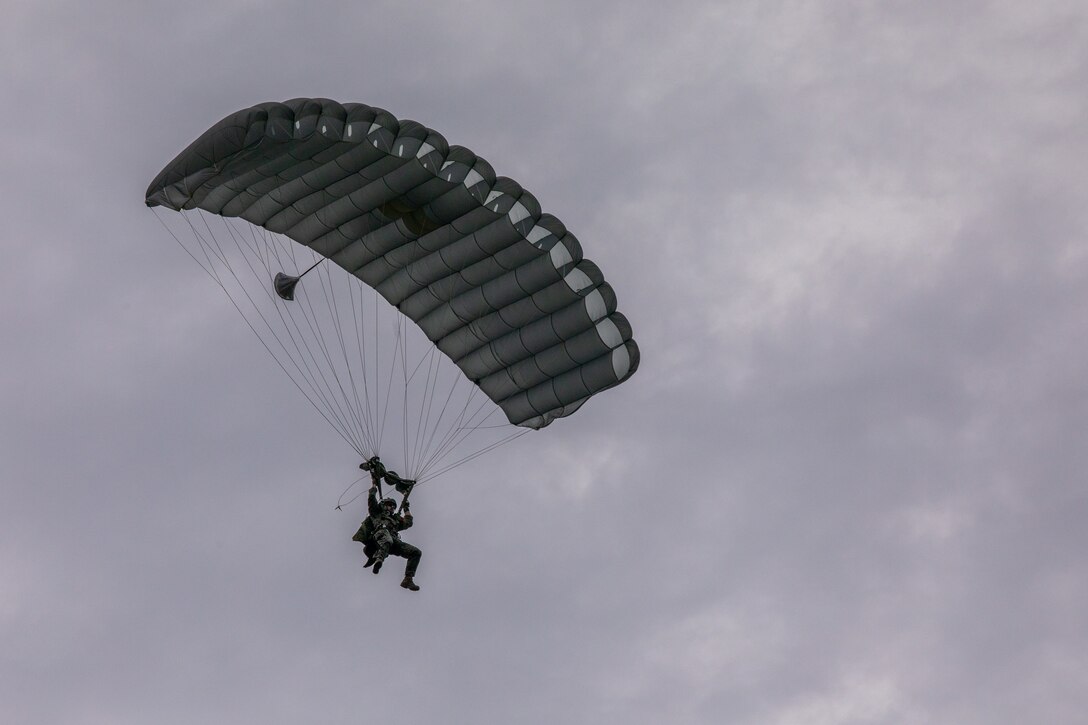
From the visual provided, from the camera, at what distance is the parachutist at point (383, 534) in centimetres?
2623

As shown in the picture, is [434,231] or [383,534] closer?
[383,534]

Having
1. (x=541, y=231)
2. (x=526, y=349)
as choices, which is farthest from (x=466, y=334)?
(x=541, y=231)

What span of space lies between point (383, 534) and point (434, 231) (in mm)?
4852

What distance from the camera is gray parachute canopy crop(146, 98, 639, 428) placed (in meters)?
25.4

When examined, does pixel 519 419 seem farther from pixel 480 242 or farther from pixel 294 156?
pixel 294 156

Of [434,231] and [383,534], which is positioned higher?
[434,231]

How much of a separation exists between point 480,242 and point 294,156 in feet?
10.3

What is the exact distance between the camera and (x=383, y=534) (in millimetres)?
26234

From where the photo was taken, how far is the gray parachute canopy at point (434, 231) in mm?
25391

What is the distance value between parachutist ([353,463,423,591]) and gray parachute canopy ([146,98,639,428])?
11.1 feet

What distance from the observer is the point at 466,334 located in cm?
2866

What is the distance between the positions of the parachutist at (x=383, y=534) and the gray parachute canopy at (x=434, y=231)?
3383 mm

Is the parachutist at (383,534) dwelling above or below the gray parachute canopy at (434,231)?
below

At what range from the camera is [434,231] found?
27.4 metres
